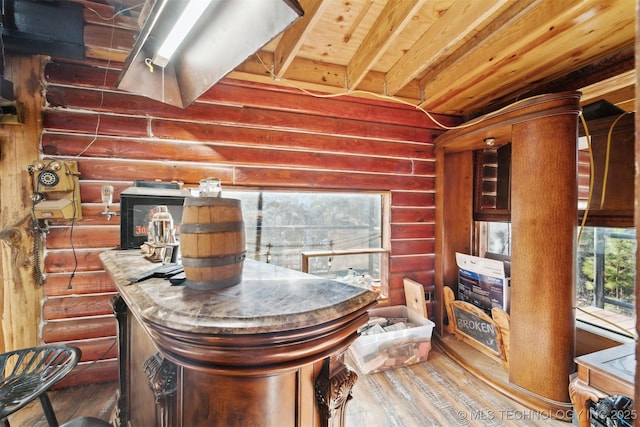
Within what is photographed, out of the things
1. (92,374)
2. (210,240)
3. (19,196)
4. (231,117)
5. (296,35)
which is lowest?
(92,374)

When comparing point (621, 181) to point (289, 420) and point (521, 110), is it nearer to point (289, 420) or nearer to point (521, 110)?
point (521, 110)

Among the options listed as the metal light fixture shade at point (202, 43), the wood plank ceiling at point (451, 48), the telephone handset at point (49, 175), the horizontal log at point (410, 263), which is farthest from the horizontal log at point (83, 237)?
the horizontal log at point (410, 263)

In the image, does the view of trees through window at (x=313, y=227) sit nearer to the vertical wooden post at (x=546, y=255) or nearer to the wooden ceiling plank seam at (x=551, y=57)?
the vertical wooden post at (x=546, y=255)

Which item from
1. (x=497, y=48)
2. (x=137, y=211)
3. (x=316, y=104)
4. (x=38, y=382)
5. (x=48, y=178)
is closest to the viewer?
(x=38, y=382)

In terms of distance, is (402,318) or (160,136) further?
(402,318)

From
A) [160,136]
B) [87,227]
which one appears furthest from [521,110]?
[87,227]

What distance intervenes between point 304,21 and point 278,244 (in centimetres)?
189

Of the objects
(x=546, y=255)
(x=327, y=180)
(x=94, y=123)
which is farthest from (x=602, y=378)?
(x=94, y=123)

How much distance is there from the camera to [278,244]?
2.71 m

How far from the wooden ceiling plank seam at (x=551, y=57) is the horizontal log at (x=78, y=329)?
12.7ft

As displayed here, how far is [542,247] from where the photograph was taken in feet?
6.22

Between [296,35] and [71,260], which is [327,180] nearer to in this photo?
[296,35]

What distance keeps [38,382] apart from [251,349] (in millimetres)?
1225

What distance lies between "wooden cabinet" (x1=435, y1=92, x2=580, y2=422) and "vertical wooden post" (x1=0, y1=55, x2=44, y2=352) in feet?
11.8
